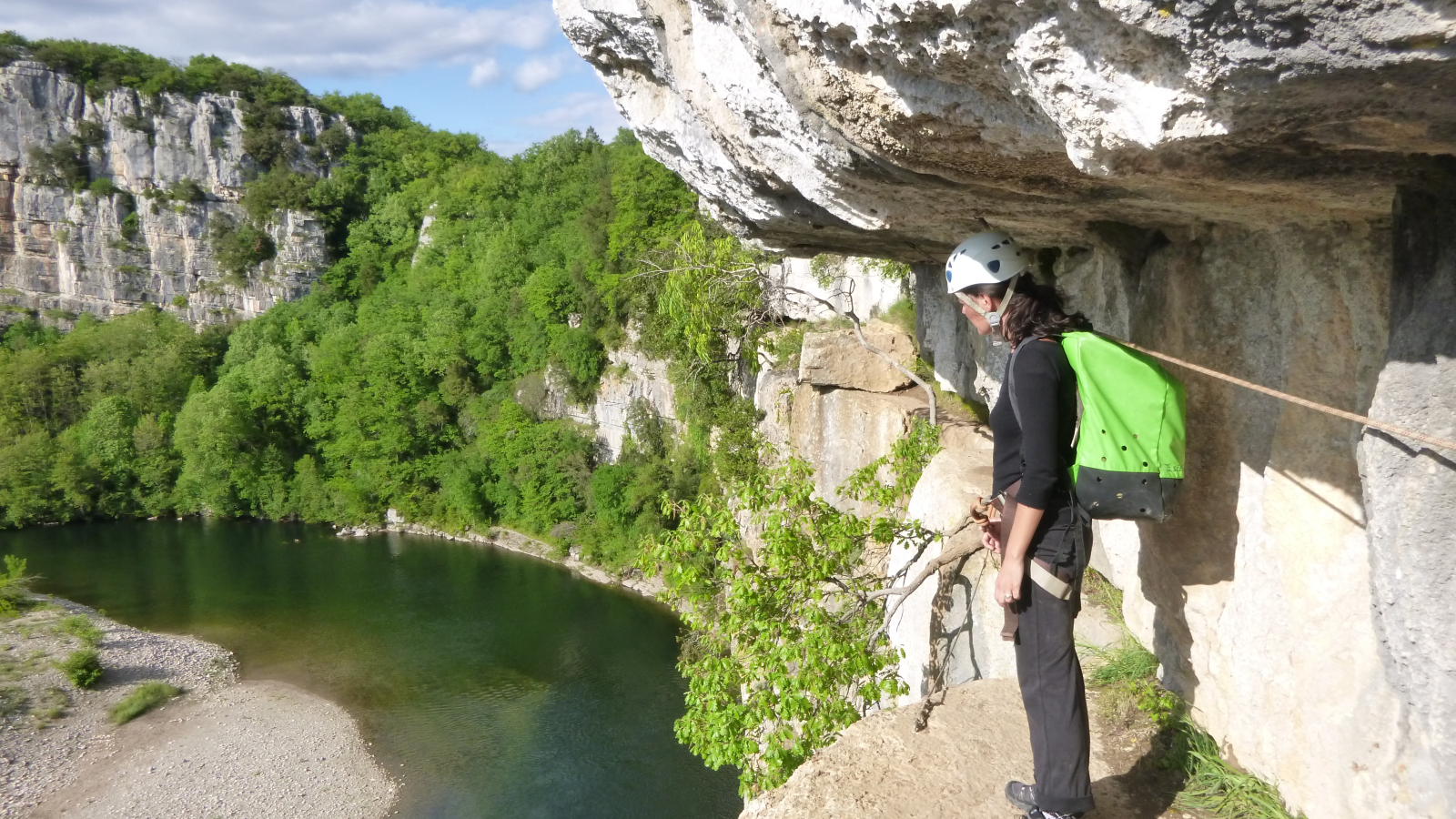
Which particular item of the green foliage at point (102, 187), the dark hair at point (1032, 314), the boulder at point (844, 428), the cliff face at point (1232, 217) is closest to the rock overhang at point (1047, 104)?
the cliff face at point (1232, 217)

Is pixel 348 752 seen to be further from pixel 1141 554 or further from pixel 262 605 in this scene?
pixel 1141 554

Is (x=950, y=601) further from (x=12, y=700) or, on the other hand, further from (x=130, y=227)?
(x=130, y=227)

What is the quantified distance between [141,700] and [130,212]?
33425 millimetres

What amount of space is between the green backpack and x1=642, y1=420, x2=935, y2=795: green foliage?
2.13m

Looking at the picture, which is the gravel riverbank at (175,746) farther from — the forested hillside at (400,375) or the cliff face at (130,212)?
the cliff face at (130,212)

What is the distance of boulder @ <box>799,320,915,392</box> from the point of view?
9.15 m

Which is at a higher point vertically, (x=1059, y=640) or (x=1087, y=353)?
(x=1087, y=353)

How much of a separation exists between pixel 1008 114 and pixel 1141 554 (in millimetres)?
2122

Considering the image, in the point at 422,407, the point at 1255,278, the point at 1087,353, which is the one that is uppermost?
the point at 1255,278

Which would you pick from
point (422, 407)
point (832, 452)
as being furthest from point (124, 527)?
point (832, 452)

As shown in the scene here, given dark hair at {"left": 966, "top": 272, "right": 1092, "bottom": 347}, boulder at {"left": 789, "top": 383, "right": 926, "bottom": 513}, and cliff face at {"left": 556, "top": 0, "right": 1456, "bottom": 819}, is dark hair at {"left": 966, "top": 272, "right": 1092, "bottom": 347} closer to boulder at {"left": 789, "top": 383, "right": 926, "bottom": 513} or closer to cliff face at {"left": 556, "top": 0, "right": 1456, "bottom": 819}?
cliff face at {"left": 556, "top": 0, "right": 1456, "bottom": 819}

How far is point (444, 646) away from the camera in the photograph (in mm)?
19938

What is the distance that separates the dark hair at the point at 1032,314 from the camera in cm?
263

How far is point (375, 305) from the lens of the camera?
3916 cm
